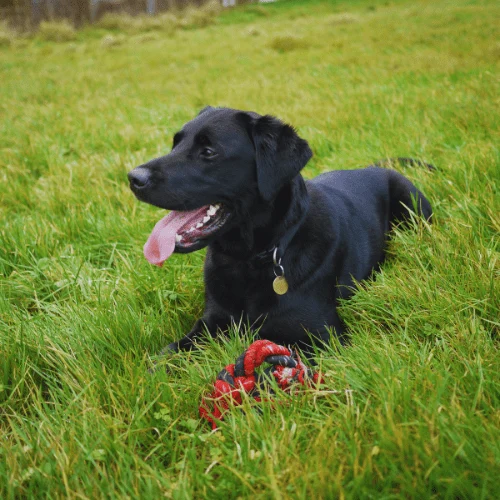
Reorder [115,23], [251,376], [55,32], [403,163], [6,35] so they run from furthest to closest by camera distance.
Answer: [115,23]
[55,32]
[6,35]
[403,163]
[251,376]

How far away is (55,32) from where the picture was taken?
667 inches

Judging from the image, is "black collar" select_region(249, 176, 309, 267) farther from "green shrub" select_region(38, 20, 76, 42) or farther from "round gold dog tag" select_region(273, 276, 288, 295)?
"green shrub" select_region(38, 20, 76, 42)

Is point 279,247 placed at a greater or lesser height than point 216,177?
lesser

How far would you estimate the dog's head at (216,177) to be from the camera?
2096mm

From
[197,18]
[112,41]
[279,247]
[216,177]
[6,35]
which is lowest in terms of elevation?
[279,247]

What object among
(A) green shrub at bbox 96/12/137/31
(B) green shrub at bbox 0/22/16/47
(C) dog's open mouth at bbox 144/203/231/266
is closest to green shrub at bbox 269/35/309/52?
(C) dog's open mouth at bbox 144/203/231/266

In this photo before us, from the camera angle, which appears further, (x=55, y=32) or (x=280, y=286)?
(x=55, y=32)

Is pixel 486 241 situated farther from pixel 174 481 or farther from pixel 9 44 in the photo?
pixel 9 44

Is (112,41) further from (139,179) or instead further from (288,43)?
(139,179)

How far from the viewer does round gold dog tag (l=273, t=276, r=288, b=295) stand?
7.02 ft

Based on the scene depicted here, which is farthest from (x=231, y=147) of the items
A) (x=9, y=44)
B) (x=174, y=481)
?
(x=9, y=44)

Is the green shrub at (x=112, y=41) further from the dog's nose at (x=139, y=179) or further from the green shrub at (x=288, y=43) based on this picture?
the dog's nose at (x=139, y=179)

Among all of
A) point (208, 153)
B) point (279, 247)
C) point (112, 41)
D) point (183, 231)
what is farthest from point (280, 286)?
point (112, 41)

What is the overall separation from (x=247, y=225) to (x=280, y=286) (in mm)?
320
